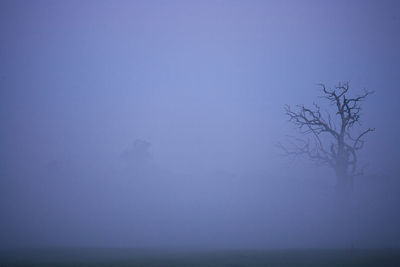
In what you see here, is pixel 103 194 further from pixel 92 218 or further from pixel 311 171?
pixel 311 171

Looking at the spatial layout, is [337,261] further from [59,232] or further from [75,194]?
[75,194]

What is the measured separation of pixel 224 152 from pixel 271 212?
86.2 m

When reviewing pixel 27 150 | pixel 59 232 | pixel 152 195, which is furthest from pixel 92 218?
pixel 27 150

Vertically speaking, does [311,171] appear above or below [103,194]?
above

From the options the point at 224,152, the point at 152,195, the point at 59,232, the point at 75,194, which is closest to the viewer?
the point at 59,232

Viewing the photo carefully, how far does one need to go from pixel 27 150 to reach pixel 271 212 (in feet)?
354

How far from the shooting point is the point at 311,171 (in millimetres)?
85312

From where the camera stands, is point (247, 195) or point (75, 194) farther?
point (75, 194)

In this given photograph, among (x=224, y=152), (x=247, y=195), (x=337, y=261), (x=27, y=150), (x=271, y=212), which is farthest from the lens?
(x=224, y=152)

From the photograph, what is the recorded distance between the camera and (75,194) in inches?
2886

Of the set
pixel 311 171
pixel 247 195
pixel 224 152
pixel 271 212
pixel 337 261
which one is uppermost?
pixel 224 152

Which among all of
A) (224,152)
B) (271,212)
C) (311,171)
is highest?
(224,152)

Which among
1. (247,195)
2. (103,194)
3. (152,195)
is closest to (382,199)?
(247,195)

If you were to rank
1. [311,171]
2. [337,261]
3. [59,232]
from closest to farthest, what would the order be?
[337,261] → [59,232] → [311,171]
